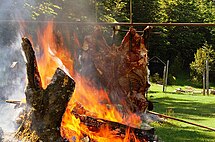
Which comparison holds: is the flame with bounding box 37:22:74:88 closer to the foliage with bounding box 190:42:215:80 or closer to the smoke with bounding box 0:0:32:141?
the smoke with bounding box 0:0:32:141

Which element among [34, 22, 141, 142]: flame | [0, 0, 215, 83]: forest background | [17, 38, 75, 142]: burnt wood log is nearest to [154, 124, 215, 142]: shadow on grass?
[34, 22, 141, 142]: flame

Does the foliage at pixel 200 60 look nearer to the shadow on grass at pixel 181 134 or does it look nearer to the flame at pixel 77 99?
the shadow on grass at pixel 181 134

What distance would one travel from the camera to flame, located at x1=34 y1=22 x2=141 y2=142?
183 inches

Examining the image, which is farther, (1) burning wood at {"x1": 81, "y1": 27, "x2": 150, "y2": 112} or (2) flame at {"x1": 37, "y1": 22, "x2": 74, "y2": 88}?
(1) burning wood at {"x1": 81, "y1": 27, "x2": 150, "y2": 112}

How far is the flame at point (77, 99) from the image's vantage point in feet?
15.3

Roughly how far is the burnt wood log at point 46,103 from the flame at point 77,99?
1.16 feet

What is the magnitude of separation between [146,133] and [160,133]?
5.77 m

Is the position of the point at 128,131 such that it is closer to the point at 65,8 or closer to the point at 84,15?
the point at 65,8

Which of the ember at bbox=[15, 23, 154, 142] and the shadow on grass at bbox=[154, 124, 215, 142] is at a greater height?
the ember at bbox=[15, 23, 154, 142]

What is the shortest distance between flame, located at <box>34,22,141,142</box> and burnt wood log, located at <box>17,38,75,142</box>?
1.16 ft

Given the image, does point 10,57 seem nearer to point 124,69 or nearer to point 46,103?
point 124,69

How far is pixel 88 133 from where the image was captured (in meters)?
4.65

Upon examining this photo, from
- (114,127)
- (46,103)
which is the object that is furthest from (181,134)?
(46,103)

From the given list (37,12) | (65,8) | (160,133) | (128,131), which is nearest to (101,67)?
(128,131)
